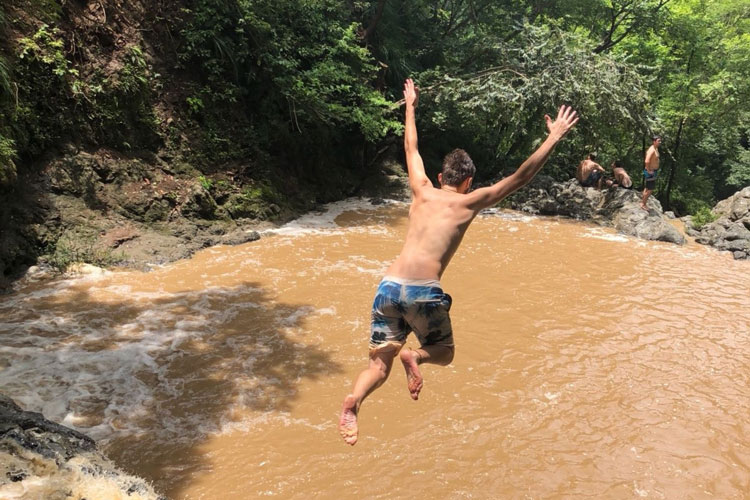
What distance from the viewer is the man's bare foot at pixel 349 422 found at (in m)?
2.77

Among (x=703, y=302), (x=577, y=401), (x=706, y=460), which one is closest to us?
(x=706, y=460)

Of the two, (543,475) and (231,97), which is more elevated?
(231,97)

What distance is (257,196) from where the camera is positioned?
1093 centimetres

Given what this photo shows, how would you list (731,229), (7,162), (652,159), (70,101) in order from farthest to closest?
(652,159) → (731,229) → (70,101) → (7,162)

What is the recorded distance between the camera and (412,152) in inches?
141

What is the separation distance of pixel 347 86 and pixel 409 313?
9964 millimetres

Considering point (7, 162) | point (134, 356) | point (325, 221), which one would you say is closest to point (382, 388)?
point (134, 356)

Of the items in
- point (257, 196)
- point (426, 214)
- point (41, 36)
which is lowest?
point (257, 196)

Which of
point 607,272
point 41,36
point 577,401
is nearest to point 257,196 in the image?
point 41,36

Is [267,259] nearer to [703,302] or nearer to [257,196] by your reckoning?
[257,196]

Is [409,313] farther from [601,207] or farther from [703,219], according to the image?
[703,219]

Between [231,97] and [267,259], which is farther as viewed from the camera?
[231,97]

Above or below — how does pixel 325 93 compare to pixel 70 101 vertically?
above

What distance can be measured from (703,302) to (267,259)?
718 centimetres
